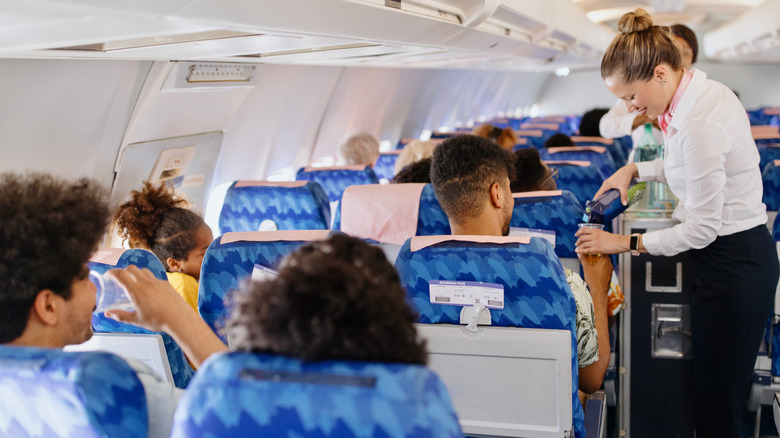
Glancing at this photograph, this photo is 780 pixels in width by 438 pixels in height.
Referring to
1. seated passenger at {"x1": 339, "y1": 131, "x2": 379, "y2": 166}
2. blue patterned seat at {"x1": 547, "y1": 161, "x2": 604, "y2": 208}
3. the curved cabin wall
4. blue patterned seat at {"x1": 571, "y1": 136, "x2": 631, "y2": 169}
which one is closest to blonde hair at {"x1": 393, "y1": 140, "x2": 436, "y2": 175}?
seated passenger at {"x1": 339, "y1": 131, "x2": 379, "y2": 166}

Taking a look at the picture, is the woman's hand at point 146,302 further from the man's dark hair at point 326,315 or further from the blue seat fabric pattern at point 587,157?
the blue seat fabric pattern at point 587,157

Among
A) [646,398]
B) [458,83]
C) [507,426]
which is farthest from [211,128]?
[458,83]

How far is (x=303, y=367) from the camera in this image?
1.06 metres

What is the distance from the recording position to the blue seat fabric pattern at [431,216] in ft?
10.1

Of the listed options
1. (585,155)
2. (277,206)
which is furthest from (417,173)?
(585,155)

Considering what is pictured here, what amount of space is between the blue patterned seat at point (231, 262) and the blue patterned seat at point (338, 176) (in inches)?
95.0

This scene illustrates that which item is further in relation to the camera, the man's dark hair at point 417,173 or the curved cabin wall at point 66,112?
the man's dark hair at point 417,173

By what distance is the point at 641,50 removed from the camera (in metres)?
2.52

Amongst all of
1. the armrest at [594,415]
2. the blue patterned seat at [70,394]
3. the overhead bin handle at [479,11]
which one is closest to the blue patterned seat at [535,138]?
the overhead bin handle at [479,11]

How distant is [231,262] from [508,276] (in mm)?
856

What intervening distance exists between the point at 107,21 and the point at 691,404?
2828mm

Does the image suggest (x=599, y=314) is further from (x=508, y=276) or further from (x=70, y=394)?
(x=70, y=394)

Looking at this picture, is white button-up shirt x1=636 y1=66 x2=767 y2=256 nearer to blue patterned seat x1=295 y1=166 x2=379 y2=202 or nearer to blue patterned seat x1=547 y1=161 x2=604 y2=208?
blue patterned seat x1=547 y1=161 x2=604 y2=208

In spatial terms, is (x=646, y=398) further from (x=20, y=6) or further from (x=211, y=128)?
(x=211, y=128)
